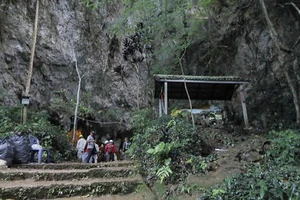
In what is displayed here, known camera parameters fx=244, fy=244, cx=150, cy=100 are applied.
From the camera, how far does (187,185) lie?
4.50 metres

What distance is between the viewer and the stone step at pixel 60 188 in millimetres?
4292

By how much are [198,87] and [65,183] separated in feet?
25.1

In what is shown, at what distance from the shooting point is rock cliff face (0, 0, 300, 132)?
11.7 metres

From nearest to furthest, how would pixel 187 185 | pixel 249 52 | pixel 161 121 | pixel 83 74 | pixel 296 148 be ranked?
pixel 187 185 → pixel 296 148 → pixel 161 121 → pixel 249 52 → pixel 83 74

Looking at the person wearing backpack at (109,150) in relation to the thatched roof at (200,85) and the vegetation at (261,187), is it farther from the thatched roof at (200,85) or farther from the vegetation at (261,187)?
the vegetation at (261,187)

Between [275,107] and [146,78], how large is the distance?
13324 millimetres

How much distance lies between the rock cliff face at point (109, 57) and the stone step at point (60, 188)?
7757 mm

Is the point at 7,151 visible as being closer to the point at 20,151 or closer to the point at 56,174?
the point at 20,151

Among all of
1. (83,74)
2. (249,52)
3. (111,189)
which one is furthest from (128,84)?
(111,189)

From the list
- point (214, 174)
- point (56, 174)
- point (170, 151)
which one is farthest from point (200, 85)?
point (56, 174)

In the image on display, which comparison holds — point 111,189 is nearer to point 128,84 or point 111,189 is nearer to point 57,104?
point 57,104

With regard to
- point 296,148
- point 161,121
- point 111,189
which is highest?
point 161,121

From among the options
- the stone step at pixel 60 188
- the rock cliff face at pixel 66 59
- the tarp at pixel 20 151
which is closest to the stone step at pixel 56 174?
the stone step at pixel 60 188

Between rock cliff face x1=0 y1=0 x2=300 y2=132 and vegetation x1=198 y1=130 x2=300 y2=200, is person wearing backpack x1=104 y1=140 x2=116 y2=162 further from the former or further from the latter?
vegetation x1=198 y1=130 x2=300 y2=200
